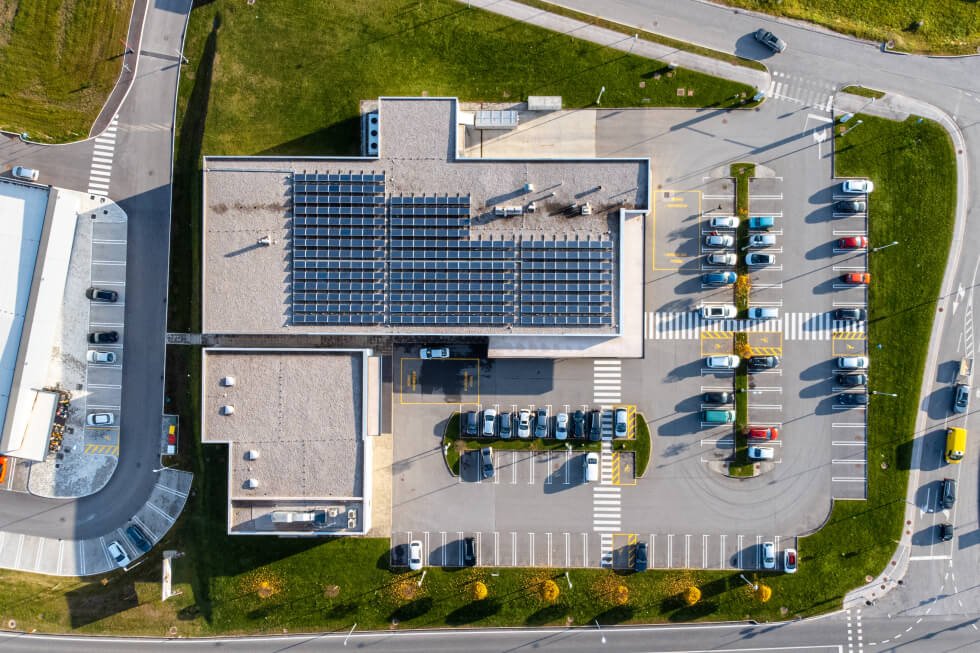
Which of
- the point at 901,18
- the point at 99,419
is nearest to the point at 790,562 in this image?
the point at 901,18

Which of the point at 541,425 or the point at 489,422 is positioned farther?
the point at 541,425

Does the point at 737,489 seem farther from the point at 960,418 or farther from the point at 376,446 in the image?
the point at 376,446

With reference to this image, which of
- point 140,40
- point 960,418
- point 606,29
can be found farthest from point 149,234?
point 960,418

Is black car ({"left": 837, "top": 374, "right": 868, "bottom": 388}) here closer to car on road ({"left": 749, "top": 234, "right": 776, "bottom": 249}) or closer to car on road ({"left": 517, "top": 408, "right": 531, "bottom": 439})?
car on road ({"left": 749, "top": 234, "right": 776, "bottom": 249})

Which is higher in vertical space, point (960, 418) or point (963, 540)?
point (960, 418)

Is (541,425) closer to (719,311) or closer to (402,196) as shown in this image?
(719,311)

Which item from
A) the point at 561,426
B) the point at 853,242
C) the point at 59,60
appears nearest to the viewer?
the point at 853,242
